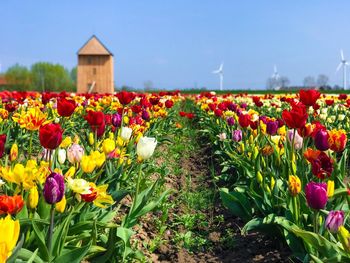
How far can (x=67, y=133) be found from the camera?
806 cm

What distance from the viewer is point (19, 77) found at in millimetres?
67250

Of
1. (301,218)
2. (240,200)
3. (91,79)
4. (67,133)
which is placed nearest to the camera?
(301,218)

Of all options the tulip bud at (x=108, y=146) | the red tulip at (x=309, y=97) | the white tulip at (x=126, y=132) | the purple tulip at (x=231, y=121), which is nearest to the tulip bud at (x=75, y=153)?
the tulip bud at (x=108, y=146)

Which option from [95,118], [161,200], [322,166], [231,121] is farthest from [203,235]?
[231,121]

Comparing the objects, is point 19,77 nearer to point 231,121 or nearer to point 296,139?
point 231,121

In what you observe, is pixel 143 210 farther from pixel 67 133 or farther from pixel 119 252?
pixel 67 133

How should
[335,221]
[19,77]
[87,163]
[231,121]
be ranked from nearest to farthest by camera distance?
[335,221] → [87,163] → [231,121] → [19,77]

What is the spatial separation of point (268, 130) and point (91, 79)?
39272mm

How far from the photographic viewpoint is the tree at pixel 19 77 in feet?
215

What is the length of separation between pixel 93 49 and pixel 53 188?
140 ft

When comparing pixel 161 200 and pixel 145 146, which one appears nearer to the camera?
pixel 145 146

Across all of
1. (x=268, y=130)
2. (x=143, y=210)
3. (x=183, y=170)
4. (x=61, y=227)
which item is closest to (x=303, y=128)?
(x=268, y=130)

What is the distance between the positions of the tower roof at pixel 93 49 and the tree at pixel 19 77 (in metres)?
24.2

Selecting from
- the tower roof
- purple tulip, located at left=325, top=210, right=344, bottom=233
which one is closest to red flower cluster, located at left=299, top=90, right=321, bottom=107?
purple tulip, located at left=325, top=210, right=344, bottom=233
